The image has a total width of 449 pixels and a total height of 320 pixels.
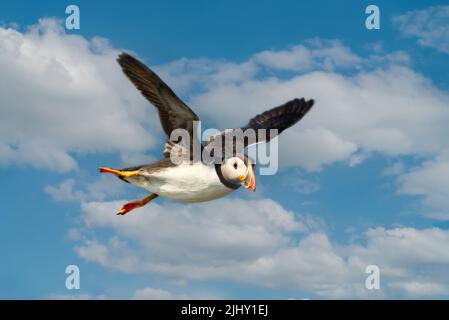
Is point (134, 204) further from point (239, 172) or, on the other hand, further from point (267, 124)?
point (267, 124)

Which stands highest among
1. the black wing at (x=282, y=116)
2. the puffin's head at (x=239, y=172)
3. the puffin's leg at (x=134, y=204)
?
the black wing at (x=282, y=116)

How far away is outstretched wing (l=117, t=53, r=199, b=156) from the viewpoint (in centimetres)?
1228

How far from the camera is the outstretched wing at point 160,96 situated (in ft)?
40.3

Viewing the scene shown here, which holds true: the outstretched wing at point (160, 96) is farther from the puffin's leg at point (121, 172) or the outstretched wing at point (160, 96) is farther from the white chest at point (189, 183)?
the puffin's leg at point (121, 172)

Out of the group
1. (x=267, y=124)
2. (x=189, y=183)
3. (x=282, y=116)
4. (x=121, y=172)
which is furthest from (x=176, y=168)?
(x=282, y=116)

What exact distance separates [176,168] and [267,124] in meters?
6.19

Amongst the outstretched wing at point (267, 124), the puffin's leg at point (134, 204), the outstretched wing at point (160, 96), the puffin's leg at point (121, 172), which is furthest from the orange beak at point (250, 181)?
the puffin's leg at point (134, 204)

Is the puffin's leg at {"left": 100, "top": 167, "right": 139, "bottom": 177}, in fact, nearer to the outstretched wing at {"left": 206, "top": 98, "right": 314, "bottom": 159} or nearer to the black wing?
the outstretched wing at {"left": 206, "top": 98, "right": 314, "bottom": 159}

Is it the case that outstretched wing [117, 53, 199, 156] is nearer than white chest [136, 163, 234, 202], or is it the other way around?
outstretched wing [117, 53, 199, 156]

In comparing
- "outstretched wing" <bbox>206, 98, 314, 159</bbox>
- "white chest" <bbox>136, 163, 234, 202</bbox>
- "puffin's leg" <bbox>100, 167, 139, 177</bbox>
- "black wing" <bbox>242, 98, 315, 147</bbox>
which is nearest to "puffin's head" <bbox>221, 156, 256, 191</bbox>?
"white chest" <bbox>136, 163, 234, 202</bbox>

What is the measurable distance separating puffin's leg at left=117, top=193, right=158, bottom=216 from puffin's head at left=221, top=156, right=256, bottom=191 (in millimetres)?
3670

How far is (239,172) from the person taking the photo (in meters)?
13.5
